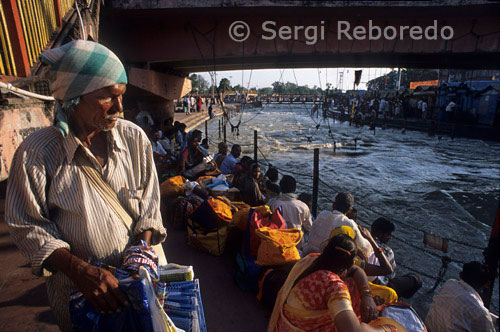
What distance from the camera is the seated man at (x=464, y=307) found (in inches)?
108

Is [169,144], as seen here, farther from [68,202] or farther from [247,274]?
[68,202]

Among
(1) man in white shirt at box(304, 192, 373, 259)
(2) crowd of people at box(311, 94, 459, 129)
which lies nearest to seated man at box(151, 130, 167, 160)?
(1) man in white shirt at box(304, 192, 373, 259)

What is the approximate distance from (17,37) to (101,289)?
3.82 m

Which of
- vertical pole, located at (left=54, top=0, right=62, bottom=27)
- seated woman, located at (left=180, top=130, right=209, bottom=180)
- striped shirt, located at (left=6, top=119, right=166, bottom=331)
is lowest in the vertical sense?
seated woman, located at (left=180, top=130, right=209, bottom=180)

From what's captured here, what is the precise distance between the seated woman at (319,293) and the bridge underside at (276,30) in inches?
279

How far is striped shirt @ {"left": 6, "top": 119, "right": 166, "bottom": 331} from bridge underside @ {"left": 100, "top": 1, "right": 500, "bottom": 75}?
7127mm

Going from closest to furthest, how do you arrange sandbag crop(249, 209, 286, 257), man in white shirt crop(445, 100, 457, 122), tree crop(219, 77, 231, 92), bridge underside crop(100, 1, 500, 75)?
sandbag crop(249, 209, 286, 257), bridge underside crop(100, 1, 500, 75), man in white shirt crop(445, 100, 457, 122), tree crop(219, 77, 231, 92)

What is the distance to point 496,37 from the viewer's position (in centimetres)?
867

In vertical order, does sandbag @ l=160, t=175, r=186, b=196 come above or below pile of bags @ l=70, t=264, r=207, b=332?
A: below

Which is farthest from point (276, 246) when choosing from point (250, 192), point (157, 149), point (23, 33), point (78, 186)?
point (157, 149)

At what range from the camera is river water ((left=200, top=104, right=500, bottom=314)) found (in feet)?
22.1

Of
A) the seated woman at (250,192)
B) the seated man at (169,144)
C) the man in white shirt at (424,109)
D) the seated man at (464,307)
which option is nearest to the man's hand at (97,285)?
the seated man at (464,307)

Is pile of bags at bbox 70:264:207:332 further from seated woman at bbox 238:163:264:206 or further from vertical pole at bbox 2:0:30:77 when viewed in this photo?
seated woman at bbox 238:163:264:206

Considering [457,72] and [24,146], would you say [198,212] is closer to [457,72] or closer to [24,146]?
[24,146]
